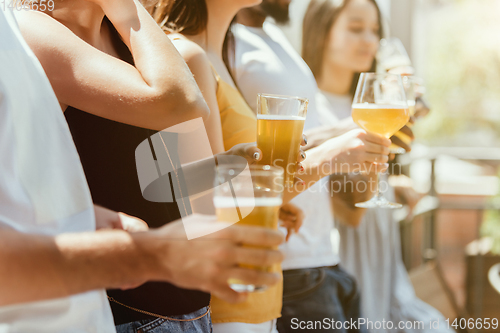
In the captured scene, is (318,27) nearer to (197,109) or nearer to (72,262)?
(197,109)

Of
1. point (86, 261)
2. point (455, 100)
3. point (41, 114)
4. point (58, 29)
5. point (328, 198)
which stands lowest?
point (455, 100)

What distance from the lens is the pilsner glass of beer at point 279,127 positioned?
2.52ft

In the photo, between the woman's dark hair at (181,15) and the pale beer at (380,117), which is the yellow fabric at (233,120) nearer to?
the woman's dark hair at (181,15)

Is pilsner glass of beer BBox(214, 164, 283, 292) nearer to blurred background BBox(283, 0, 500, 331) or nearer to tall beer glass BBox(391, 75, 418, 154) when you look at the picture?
tall beer glass BBox(391, 75, 418, 154)

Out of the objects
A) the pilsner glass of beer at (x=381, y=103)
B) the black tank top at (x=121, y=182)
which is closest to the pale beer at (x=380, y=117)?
the pilsner glass of beer at (x=381, y=103)

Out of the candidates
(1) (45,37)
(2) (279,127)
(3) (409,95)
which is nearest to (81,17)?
(1) (45,37)

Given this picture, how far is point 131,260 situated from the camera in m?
0.42

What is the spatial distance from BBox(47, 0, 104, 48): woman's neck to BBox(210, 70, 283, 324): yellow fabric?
0.32m

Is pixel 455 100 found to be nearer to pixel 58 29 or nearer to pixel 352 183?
pixel 352 183

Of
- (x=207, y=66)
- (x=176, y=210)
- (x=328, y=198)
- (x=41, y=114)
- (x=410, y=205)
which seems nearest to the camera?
(x=41, y=114)

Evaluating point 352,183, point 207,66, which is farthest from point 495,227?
point 207,66

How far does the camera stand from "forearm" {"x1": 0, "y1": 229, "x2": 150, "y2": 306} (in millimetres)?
416

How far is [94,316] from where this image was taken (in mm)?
580

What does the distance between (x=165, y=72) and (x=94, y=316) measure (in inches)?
13.4
